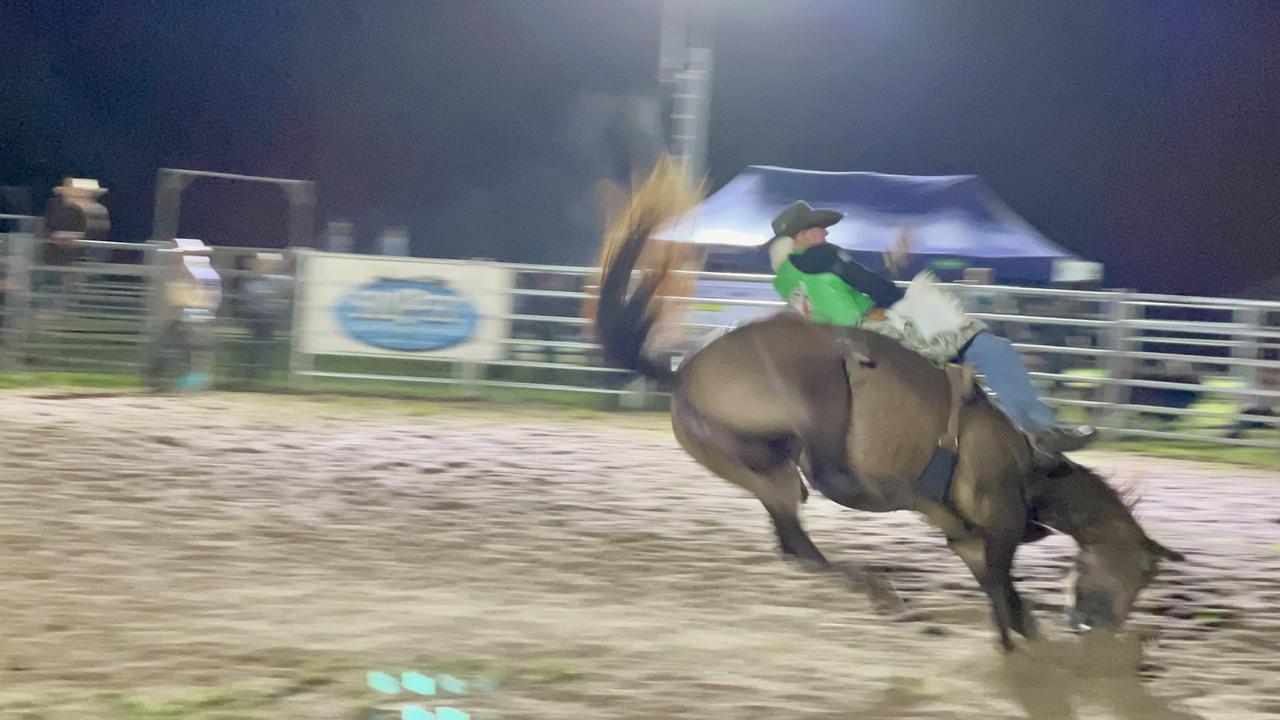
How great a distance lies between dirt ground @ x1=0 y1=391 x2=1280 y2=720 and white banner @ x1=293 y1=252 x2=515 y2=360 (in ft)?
11.6

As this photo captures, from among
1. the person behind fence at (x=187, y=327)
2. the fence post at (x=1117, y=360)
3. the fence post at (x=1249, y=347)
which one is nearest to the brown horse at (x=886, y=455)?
the fence post at (x=1117, y=360)

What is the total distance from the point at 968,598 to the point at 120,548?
3.34m

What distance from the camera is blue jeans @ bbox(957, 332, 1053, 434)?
477 cm

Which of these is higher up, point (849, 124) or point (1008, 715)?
point (849, 124)

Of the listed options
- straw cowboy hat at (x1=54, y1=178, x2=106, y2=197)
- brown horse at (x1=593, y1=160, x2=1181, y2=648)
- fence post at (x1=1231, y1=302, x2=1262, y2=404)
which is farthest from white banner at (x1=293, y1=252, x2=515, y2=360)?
brown horse at (x1=593, y1=160, x2=1181, y2=648)

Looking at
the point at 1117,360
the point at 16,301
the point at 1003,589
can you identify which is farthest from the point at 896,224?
the point at 1003,589

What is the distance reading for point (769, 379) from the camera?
475cm

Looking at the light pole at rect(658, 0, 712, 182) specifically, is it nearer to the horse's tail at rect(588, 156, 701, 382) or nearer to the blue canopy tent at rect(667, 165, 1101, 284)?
the blue canopy tent at rect(667, 165, 1101, 284)

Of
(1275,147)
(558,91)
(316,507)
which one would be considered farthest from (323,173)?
(316,507)

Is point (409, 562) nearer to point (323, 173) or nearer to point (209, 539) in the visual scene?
point (209, 539)

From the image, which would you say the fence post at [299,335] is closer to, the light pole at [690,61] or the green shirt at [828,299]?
the light pole at [690,61]

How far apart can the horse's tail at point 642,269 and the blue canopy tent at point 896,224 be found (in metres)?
9.45

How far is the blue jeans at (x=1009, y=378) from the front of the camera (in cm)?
477

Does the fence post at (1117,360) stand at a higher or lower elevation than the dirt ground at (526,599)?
higher
